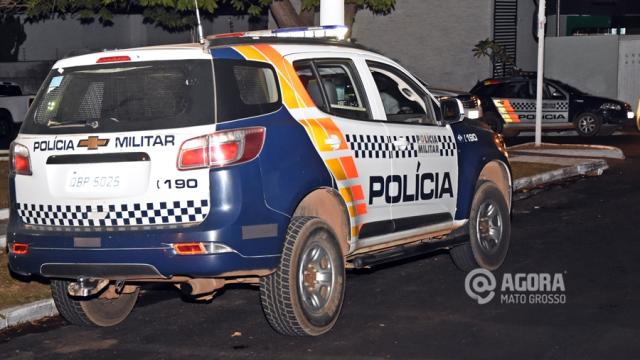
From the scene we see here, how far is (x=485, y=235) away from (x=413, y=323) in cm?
206

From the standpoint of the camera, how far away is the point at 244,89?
7586 mm

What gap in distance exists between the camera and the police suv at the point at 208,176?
23.4 ft

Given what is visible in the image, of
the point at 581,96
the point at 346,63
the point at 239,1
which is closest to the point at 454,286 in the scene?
the point at 346,63

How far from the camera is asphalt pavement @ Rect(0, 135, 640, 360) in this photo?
7.57m

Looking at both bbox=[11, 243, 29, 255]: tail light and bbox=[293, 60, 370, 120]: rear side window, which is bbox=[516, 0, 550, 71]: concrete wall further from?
bbox=[11, 243, 29, 255]: tail light

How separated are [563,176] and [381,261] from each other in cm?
1022

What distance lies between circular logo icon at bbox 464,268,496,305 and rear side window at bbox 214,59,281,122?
255 centimetres

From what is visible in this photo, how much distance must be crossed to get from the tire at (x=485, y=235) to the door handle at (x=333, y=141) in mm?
2181

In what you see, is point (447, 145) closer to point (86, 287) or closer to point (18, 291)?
point (86, 287)

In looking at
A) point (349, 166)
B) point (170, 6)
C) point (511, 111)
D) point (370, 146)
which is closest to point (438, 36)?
point (511, 111)

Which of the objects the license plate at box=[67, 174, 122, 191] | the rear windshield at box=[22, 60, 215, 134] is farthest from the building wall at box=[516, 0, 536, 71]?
the license plate at box=[67, 174, 122, 191]

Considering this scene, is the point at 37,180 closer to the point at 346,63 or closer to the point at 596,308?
the point at 346,63

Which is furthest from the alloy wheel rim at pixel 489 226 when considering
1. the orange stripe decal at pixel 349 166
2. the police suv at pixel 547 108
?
the police suv at pixel 547 108

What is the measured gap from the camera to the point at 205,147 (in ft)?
Result: 23.4
